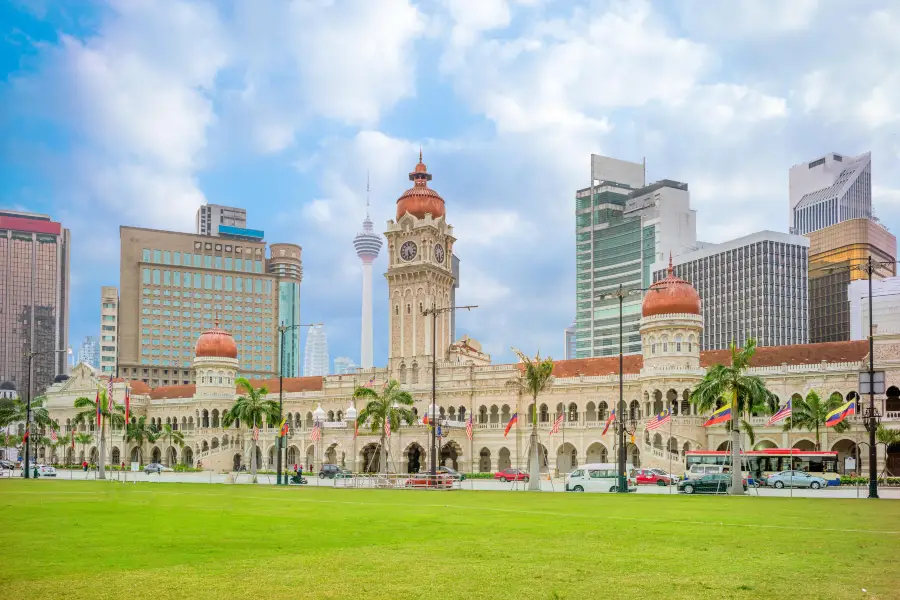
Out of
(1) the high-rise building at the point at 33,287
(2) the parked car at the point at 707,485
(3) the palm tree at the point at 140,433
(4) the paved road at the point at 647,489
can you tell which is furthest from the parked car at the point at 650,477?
(3) the palm tree at the point at 140,433

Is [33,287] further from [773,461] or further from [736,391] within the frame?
[736,391]

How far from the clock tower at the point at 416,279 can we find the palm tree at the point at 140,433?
33.8 m

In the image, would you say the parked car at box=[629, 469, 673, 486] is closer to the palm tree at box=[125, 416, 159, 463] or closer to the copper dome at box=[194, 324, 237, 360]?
the copper dome at box=[194, 324, 237, 360]

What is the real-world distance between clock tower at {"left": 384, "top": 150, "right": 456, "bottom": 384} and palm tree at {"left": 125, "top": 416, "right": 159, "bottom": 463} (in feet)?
111

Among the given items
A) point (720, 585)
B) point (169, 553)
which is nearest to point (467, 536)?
point (169, 553)

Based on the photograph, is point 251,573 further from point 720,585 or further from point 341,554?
point 720,585

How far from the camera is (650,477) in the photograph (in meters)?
65.4

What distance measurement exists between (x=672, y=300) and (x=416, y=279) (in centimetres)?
3242

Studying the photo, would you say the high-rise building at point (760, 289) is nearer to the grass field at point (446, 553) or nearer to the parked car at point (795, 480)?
the parked car at point (795, 480)

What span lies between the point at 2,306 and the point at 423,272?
62.0 m

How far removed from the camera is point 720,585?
15.0 metres

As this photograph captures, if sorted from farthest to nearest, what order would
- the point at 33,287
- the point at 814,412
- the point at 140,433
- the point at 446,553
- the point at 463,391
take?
the point at 33,287 → the point at 140,433 → the point at 463,391 → the point at 814,412 → the point at 446,553

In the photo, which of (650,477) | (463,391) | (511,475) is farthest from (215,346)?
(650,477)

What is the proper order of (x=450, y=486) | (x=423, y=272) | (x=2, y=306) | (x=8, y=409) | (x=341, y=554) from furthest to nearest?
(x=2, y=306)
(x=8, y=409)
(x=423, y=272)
(x=450, y=486)
(x=341, y=554)
